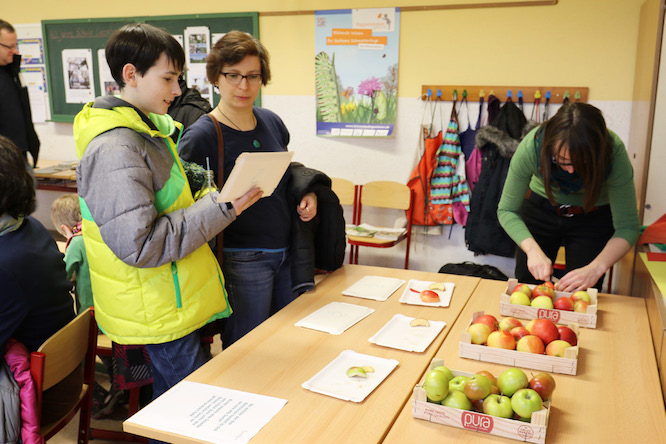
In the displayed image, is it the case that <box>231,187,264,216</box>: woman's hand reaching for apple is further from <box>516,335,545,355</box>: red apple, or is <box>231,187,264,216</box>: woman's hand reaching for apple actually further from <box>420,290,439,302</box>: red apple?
<box>516,335,545,355</box>: red apple

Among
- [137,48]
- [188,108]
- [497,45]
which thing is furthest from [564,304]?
[188,108]

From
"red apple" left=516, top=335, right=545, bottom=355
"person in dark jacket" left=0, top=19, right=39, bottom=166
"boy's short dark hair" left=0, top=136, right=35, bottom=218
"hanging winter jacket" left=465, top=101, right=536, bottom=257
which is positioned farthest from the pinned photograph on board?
"red apple" left=516, top=335, right=545, bottom=355

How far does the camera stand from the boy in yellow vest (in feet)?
4.68

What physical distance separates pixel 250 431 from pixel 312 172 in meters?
1.10

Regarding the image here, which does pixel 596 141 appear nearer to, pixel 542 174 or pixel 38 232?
pixel 542 174

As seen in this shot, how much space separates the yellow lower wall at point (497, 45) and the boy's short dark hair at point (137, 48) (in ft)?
8.84

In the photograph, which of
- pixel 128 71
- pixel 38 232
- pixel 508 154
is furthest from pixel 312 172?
pixel 508 154

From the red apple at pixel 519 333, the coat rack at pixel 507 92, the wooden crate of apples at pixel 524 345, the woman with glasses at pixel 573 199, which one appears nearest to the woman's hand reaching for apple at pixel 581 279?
the woman with glasses at pixel 573 199

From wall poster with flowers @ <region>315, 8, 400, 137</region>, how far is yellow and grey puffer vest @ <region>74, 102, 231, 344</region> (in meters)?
2.68

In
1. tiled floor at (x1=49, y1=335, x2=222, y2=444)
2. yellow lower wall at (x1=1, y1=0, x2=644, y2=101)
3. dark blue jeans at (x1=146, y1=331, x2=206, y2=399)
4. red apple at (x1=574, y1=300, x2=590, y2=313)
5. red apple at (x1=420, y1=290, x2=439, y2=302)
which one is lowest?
tiled floor at (x1=49, y1=335, x2=222, y2=444)

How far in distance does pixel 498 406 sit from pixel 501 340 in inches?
13.1

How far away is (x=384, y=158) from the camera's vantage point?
165 inches

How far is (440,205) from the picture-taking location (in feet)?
13.2

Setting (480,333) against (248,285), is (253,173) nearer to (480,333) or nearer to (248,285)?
(248,285)
